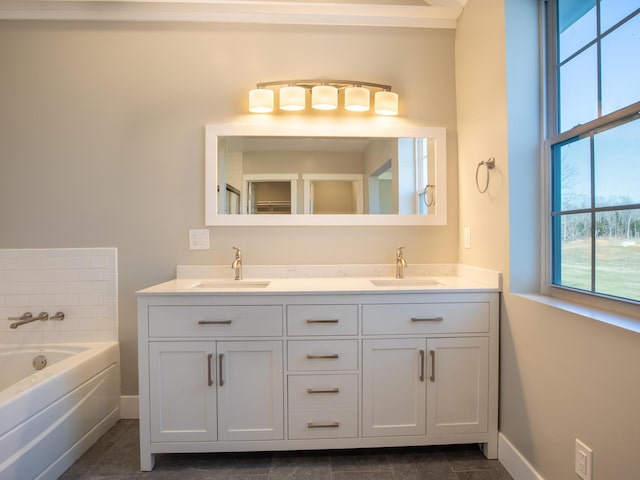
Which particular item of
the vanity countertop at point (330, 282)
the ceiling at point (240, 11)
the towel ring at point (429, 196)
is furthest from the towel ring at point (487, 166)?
the ceiling at point (240, 11)

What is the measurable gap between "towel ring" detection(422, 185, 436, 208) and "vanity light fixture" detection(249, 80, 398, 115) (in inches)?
20.9

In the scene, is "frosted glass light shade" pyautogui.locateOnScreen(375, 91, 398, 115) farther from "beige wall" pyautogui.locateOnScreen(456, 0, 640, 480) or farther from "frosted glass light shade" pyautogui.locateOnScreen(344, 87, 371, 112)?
"beige wall" pyautogui.locateOnScreen(456, 0, 640, 480)

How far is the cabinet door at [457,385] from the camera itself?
166 cm

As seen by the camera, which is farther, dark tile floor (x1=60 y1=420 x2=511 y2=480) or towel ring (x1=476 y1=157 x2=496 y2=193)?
towel ring (x1=476 y1=157 x2=496 y2=193)

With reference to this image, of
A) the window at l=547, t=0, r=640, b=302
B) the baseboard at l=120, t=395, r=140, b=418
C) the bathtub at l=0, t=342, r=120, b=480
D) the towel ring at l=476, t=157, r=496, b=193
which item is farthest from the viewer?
the baseboard at l=120, t=395, r=140, b=418

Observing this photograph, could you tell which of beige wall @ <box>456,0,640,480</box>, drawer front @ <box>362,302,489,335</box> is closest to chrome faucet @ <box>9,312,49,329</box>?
drawer front @ <box>362,302,489,335</box>

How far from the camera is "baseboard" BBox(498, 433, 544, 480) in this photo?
1450 mm

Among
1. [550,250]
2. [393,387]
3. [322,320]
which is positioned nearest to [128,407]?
[322,320]

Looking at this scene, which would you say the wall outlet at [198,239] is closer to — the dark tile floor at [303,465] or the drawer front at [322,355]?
the drawer front at [322,355]

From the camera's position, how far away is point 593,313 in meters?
1.19

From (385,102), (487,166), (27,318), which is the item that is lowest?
(27,318)

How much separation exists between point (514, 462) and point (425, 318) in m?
0.77

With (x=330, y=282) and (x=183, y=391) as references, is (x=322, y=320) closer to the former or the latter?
(x=330, y=282)

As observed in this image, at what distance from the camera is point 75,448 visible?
1.67 m
